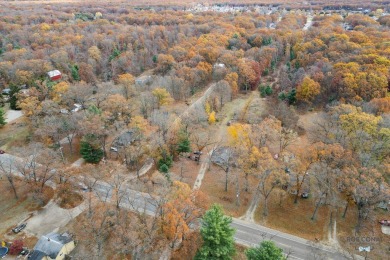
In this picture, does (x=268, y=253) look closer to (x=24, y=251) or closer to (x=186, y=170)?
(x=186, y=170)

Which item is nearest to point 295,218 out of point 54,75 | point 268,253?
point 268,253

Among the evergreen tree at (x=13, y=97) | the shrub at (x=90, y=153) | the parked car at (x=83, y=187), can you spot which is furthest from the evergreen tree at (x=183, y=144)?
the evergreen tree at (x=13, y=97)

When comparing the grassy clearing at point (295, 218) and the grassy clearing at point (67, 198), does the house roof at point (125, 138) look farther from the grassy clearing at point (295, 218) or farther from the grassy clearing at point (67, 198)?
the grassy clearing at point (295, 218)

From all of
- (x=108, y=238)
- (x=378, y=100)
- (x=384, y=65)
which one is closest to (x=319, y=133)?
(x=378, y=100)

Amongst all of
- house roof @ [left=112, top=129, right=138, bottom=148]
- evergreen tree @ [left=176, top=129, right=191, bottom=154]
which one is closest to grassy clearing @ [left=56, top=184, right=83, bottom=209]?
house roof @ [left=112, top=129, right=138, bottom=148]

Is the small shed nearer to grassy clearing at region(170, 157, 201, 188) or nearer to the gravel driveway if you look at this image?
the gravel driveway

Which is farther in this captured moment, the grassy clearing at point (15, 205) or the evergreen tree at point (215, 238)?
the grassy clearing at point (15, 205)

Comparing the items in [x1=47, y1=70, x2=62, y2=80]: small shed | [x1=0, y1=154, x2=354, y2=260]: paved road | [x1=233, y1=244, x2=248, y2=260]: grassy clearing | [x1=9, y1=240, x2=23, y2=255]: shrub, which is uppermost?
[x1=47, y1=70, x2=62, y2=80]: small shed
